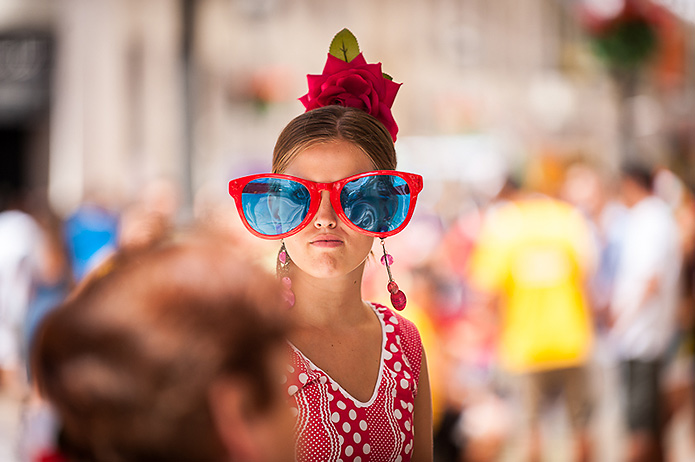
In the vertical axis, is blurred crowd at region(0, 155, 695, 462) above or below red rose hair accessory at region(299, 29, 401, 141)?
below

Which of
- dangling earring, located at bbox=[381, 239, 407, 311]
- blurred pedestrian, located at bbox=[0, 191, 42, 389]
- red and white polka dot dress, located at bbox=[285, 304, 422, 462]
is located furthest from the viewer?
blurred pedestrian, located at bbox=[0, 191, 42, 389]

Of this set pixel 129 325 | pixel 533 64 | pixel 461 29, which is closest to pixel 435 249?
pixel 129 325

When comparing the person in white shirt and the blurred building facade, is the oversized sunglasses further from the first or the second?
the blurred building facade

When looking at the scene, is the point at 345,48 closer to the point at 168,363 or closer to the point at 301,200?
the point at 301,200

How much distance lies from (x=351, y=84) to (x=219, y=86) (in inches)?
470

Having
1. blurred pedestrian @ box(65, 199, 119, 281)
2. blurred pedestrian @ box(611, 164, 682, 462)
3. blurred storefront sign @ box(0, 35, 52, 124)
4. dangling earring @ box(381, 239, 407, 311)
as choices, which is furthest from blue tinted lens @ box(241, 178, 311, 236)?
blurred storefront sign @ box(0, 35, 52, 124)

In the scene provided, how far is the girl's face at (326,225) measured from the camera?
106 cm

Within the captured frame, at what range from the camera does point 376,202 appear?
3.46 ft

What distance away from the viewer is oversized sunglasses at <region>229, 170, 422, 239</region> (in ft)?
3.42

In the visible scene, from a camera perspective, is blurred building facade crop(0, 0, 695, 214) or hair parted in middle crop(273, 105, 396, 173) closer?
hair parted in middle crop(273, 105, 396, 173)

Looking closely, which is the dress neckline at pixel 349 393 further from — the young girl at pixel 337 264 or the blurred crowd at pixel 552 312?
the blurred crowd at pixel 552 312

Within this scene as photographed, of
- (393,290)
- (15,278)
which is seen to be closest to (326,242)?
(393,290)

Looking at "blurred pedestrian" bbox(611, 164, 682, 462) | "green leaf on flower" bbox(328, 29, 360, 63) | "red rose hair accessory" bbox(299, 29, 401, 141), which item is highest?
"green leaf on flower" bbox(328, 29, 360, 63)

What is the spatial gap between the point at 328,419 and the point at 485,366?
390 centimetres
